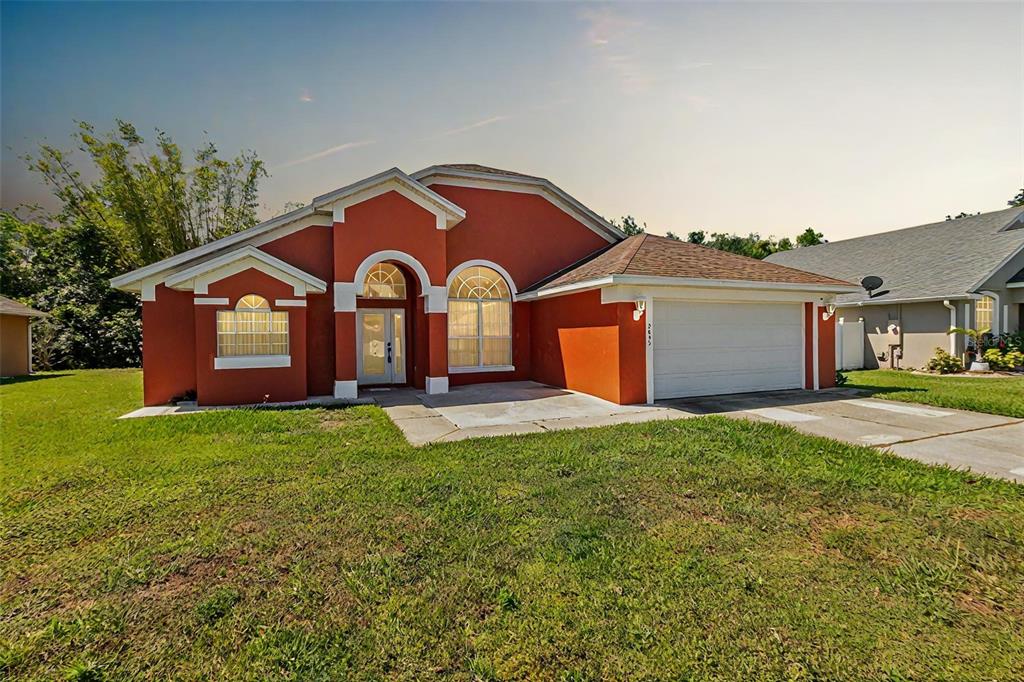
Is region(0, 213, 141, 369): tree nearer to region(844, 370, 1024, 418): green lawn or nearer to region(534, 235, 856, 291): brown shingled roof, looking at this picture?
region(534, 235, 856, 291): brown shingled roof

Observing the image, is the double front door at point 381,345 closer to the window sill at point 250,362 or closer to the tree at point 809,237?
the window sill at point 250,362

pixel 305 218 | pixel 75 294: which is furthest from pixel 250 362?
pixel 75 294

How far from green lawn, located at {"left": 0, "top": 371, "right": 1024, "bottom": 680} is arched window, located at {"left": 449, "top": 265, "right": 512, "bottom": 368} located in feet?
23.5

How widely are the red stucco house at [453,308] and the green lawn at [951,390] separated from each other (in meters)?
1.74

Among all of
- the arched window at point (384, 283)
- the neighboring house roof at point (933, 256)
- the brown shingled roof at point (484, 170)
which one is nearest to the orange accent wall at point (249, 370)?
the arched window at point (384, 283)

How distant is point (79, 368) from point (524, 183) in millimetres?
22768

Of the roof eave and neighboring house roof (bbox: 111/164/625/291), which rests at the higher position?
neighboring house roof (bbox: 111/164/625/291)

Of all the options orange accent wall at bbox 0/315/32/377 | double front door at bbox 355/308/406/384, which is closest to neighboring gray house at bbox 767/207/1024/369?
double front door at bbox 355/308/406/384

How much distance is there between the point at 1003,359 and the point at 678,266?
556 inches

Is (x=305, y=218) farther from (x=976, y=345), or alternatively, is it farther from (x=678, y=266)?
(x=976, y=345)

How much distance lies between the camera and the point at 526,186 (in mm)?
14039

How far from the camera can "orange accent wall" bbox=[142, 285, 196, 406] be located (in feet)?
34.3

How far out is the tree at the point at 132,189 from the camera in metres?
25.1

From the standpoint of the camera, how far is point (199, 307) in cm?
984
